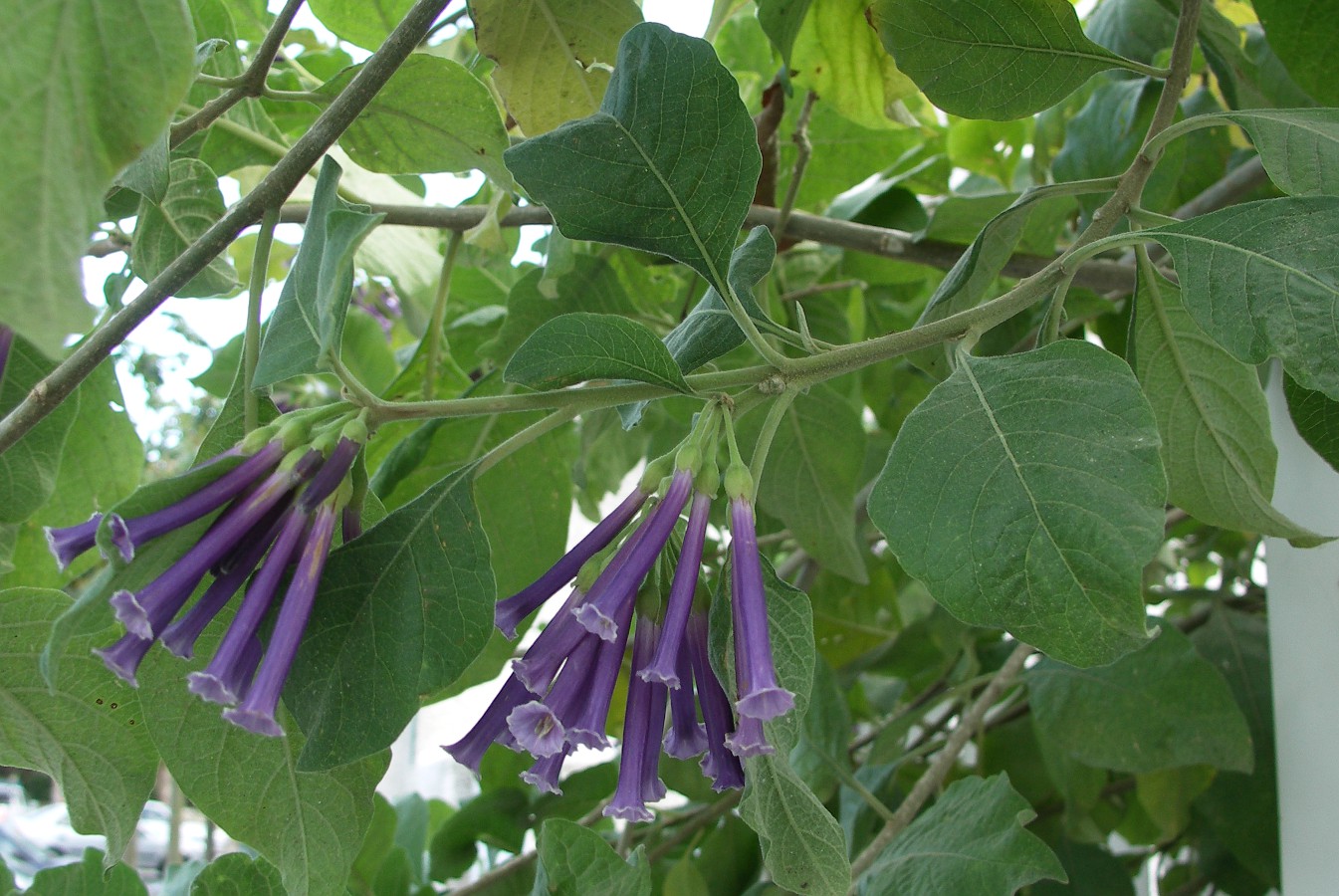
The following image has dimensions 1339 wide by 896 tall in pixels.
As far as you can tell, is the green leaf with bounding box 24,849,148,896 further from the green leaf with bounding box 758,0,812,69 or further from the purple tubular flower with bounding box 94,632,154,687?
the green leaf with bounding box 758,0,812,69

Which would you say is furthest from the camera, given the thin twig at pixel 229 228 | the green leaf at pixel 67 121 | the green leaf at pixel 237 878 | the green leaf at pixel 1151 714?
the green leaf at pixel 1151 714

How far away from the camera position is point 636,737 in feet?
2.16

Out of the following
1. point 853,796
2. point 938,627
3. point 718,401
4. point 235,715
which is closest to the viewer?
point 235,715

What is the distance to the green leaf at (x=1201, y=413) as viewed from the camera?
0.81 m

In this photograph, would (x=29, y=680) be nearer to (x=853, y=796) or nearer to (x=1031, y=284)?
(x=1031, y=284)

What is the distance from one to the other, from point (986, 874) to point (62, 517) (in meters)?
0.94

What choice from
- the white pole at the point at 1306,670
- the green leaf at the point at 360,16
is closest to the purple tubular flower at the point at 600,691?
the white pole at the point at 1306,670

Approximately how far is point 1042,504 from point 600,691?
268 mm

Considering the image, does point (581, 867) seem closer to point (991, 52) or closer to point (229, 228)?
point (229, 228)

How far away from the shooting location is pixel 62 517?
109cm

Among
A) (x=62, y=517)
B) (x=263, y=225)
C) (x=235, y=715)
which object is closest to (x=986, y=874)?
(x=235, y=715)

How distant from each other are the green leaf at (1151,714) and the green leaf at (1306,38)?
1.74ft

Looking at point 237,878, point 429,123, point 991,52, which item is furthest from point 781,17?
point 237,878

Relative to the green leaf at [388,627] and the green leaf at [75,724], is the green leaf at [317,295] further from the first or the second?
the green leaf at [75,724]
